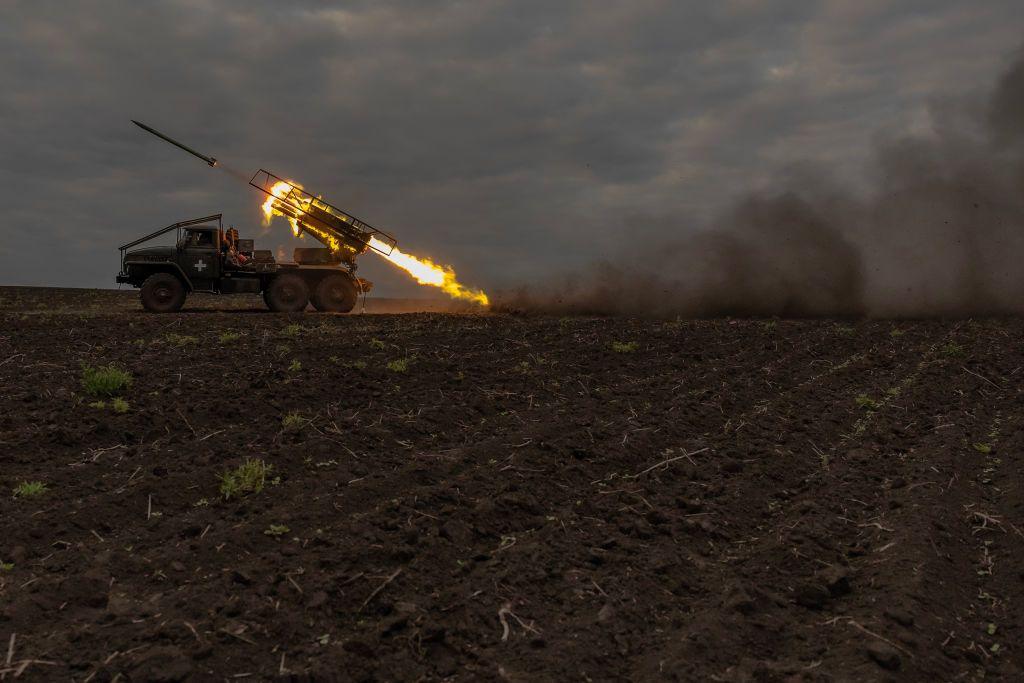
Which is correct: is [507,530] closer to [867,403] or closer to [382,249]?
[867,403]

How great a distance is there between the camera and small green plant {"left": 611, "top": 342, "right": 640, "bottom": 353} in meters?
13.7

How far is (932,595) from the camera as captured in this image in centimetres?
425

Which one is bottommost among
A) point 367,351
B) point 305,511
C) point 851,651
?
point 851,651

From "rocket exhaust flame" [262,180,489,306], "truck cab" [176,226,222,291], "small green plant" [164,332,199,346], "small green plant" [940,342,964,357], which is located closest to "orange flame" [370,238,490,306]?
"rocket exhaust flame" [262,180,489,306]

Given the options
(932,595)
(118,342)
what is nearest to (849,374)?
(932,595)

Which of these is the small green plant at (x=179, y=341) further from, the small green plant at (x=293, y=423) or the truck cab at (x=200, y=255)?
the truck cab at (x=200, y=255)

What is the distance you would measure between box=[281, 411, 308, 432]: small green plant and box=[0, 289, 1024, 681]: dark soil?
0.04 meters

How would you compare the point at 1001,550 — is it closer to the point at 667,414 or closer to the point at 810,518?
the point at 810,518

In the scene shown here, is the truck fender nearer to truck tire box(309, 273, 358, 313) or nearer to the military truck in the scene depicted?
the military truck

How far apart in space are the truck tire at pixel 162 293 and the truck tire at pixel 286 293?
2.72 metres

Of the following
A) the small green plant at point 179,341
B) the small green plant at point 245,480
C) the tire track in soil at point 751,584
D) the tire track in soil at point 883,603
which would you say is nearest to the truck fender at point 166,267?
the small green plant at point 179,341

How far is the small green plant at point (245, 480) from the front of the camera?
18.7ft

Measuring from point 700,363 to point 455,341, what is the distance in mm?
5038

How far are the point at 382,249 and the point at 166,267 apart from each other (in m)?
7.04
